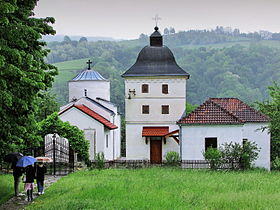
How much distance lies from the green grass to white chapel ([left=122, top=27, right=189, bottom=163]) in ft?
61.2

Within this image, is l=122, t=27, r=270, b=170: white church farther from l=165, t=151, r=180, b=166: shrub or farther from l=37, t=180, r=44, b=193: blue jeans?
l=37, t=180, r=44, b=193: blue jeans

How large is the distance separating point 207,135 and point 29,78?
2085 cm

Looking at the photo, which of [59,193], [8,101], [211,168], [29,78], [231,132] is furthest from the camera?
[231,132]

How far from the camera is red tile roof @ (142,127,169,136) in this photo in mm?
42459

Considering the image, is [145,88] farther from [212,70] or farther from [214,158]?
[212,70]

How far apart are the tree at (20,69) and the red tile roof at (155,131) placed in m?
24.2

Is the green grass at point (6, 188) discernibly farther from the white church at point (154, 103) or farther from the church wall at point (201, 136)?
the white church at point (154, 103)

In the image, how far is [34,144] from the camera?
19375 mm

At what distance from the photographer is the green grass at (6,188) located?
19.8m

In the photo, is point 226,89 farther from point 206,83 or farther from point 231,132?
point 231,132

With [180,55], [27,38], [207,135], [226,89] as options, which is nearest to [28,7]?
[27,38]

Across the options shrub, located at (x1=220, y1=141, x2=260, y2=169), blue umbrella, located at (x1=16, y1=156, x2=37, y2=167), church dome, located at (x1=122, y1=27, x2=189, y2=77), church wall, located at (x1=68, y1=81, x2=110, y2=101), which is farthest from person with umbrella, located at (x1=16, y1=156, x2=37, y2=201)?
church wall, located at (x1=68, y1=81, x2=110, y2=101)

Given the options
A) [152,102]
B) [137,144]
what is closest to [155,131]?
[137,144]

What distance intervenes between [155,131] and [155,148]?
1.42 m
